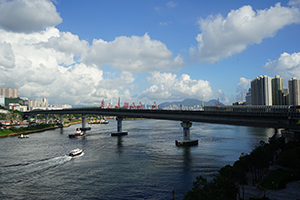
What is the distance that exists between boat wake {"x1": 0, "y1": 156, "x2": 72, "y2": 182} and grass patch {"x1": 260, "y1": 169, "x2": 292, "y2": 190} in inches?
1695

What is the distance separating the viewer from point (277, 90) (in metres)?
190

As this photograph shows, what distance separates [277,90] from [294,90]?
2379cm

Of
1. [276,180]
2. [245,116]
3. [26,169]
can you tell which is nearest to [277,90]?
[245,116]

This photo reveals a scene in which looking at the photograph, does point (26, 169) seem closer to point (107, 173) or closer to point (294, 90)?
point (107, 173)

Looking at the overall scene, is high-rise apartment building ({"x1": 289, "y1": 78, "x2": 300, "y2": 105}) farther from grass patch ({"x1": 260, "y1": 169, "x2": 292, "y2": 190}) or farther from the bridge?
grass patch ({"x1": 260, "y1": 169, "x2": 292, "y2": 190})

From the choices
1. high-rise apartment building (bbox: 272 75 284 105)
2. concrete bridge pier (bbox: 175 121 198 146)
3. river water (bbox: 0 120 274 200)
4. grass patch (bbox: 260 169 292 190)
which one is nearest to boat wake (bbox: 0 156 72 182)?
river water (bbox: 0 120 274 200)

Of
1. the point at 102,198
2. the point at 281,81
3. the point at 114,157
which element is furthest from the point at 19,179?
the point at 281,81

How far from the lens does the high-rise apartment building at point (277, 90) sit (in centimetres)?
18738

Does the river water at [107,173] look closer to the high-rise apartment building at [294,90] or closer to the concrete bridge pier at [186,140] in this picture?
the concrete bridge pier at [186,140]

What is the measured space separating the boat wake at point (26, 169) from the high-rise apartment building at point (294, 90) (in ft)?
555

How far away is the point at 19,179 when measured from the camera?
4166cm

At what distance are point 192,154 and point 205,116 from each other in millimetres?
16869

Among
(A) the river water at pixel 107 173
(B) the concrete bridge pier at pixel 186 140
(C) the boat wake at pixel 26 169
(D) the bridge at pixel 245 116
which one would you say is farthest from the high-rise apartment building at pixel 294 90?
(C) the boat wake at pixel 26 169

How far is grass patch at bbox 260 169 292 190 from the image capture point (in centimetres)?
3334
